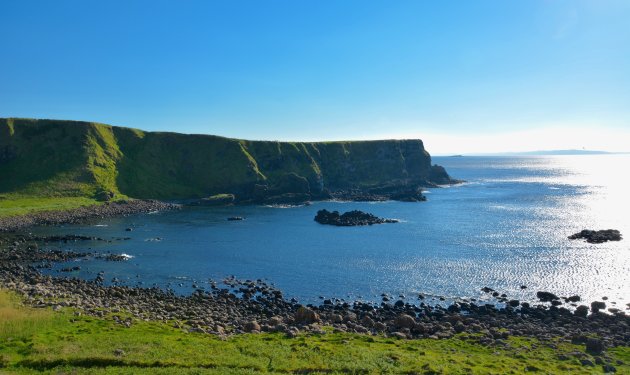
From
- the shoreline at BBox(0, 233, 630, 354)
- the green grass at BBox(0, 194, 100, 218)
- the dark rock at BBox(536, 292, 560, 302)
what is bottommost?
the dark rock at BBox(536, 292, 560, 302)

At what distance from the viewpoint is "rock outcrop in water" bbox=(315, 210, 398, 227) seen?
397 feet

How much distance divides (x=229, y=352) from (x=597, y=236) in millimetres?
95624

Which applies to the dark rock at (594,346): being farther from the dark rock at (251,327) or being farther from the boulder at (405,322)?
the dark rock at (251,327)

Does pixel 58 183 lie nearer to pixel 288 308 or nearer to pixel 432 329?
pixel 288 308

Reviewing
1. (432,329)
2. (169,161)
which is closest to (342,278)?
(432,329)

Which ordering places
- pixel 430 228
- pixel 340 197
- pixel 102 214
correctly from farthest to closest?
pixel 340 197 → pixel 102 214 → pixel 430 228

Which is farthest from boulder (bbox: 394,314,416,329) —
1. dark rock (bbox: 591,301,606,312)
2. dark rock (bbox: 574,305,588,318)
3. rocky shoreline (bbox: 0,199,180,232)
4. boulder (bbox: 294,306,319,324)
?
rocky shoreline (bbox: 0,199,180,232)

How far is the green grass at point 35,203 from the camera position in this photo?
4702 inches

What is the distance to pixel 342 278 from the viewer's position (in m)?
68.9

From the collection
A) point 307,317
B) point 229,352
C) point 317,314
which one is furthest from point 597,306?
point 229,352

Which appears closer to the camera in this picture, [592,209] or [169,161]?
[592,209]

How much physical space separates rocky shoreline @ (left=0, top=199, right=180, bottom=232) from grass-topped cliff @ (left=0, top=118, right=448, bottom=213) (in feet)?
30.9

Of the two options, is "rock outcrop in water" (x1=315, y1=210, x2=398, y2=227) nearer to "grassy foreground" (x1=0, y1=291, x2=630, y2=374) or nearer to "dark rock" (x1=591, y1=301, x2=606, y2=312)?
"dark rock" (x1=591, y1=301, x2=606, y2=312)

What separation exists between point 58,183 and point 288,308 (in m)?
126
